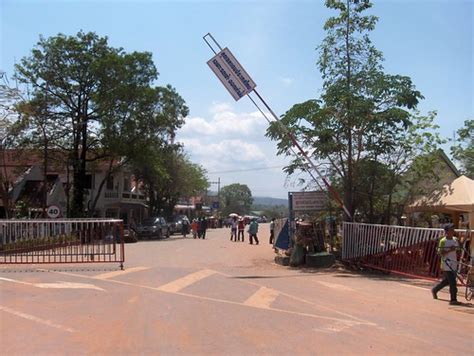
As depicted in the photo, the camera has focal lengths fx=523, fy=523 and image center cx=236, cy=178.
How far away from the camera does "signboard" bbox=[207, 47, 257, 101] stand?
17.0 m

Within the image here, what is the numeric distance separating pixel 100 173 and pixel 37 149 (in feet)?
29.9

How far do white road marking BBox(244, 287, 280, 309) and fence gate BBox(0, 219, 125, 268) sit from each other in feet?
19.5

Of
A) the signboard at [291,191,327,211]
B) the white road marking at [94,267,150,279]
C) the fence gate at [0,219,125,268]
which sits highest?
the signboard at [291,191,327,211]

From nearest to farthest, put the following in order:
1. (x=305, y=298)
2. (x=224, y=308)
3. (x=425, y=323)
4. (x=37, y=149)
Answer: (x=425, y=323)
(x=224, y=308)
(x=305, y=298)
(x=37, y=149)

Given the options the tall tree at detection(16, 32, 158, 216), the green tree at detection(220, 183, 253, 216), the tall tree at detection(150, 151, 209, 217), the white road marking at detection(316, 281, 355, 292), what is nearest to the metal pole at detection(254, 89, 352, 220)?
the white road marking at detection(316, 281, 355, 292)

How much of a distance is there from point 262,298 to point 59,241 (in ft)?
28.9

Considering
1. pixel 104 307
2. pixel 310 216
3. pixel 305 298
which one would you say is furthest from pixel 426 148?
pixel 104 307

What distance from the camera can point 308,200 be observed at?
60.3 ft

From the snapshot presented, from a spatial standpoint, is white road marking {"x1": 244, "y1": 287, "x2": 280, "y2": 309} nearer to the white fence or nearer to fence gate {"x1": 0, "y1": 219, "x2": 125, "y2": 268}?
the white fence

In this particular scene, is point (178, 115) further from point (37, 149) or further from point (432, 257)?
point (432, 257)

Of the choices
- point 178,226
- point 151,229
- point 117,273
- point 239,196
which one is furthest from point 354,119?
point 239,196

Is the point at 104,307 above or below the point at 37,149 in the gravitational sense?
below

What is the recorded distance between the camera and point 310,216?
18516 millimetres

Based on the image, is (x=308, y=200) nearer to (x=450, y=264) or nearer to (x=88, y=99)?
(x=450, y=264)
